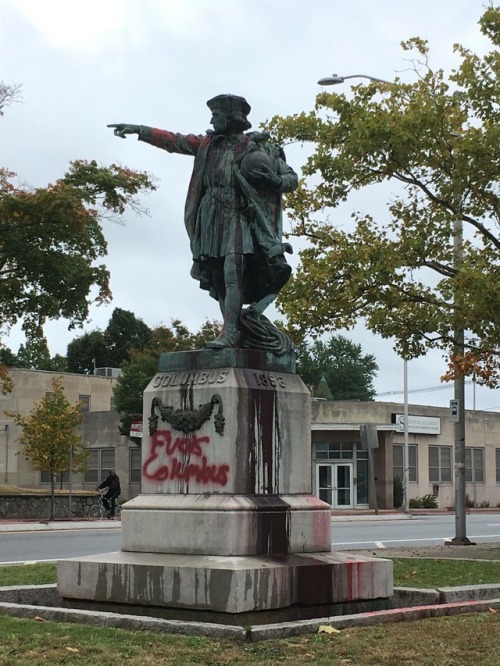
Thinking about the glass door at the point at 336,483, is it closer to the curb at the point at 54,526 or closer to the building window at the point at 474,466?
the building window at the point at 474,466

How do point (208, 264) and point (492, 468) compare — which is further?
point (492, 468)

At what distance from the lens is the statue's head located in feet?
33.4

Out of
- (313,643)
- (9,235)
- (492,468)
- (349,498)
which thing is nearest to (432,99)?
(313,643)

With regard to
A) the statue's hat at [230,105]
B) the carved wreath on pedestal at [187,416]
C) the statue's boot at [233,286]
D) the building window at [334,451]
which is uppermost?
the statue's hat at [230,105]

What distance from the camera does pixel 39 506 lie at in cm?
3756

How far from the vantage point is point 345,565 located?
362 inches

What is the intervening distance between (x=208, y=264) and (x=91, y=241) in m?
23.6

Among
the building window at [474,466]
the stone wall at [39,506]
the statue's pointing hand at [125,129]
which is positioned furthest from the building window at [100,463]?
the statue's pointing hand at [125,129]

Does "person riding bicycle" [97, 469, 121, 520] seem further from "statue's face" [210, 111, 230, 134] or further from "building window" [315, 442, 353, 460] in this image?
"statue's face" [210, 111, 230, 134]

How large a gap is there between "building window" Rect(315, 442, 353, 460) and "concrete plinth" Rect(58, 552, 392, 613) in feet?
132

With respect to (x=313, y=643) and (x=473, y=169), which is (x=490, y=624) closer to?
(x=313, y=643)

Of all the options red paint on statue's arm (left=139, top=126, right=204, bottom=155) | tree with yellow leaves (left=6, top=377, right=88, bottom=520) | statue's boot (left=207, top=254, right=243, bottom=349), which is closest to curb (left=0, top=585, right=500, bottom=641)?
statue's boot (left=207, top=254, right=243, bottom=349)

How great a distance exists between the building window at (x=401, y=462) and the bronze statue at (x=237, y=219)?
41.5 meters

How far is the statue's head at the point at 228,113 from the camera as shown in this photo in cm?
1020
